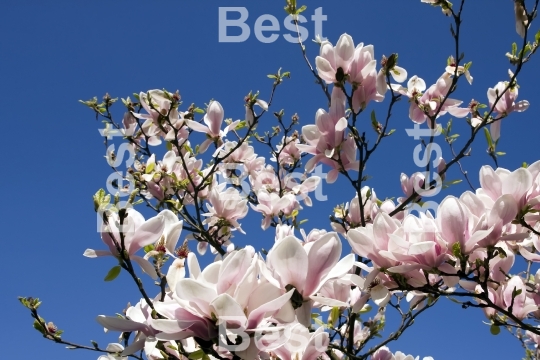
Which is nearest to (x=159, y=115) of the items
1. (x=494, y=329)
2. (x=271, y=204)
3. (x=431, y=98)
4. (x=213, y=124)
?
(x=213, y=124)

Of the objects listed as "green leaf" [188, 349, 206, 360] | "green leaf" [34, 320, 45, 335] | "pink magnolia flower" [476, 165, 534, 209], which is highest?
"pink magnolia flower" [476, 165, 534, 209]

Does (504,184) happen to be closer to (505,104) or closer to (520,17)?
(520,17)

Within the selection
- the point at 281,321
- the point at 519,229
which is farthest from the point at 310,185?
the point at 281,321

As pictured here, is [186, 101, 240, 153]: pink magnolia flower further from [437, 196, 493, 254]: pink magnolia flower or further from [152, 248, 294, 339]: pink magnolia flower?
[152, 248, 294, 339]: pink magnolia flower

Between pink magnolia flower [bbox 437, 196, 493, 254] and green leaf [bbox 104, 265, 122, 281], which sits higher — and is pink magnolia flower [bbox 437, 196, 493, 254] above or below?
above

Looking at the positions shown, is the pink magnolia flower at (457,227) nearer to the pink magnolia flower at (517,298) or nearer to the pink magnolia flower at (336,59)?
the pink magnolia flower at (517,298)

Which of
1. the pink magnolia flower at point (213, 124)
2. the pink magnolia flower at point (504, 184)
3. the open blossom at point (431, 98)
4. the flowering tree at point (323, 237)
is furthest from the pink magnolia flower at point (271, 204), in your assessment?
the pink magnolia flower at point (504, 184)

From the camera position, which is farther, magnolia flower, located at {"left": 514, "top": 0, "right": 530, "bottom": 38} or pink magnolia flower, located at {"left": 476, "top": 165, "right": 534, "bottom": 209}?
magnolia flower, located at {"left": 514, "top": 0, "right": 530, "bottom": 38}

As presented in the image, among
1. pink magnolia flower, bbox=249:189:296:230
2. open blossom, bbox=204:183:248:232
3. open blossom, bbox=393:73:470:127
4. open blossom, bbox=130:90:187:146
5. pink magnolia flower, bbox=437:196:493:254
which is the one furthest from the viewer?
pink magnolia flower, bbox=249:189:296:230

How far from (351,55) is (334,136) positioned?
0.35m

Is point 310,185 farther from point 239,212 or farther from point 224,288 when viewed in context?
point 224,288

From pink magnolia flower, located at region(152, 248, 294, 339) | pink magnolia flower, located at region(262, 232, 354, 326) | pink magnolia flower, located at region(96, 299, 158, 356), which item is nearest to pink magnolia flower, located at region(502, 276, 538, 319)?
pink magnolia flower, located at region(262, 232, 354, 326)

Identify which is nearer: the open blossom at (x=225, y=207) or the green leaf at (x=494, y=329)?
the green leaf at (x=494, y=329)

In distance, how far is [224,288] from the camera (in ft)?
2.90
